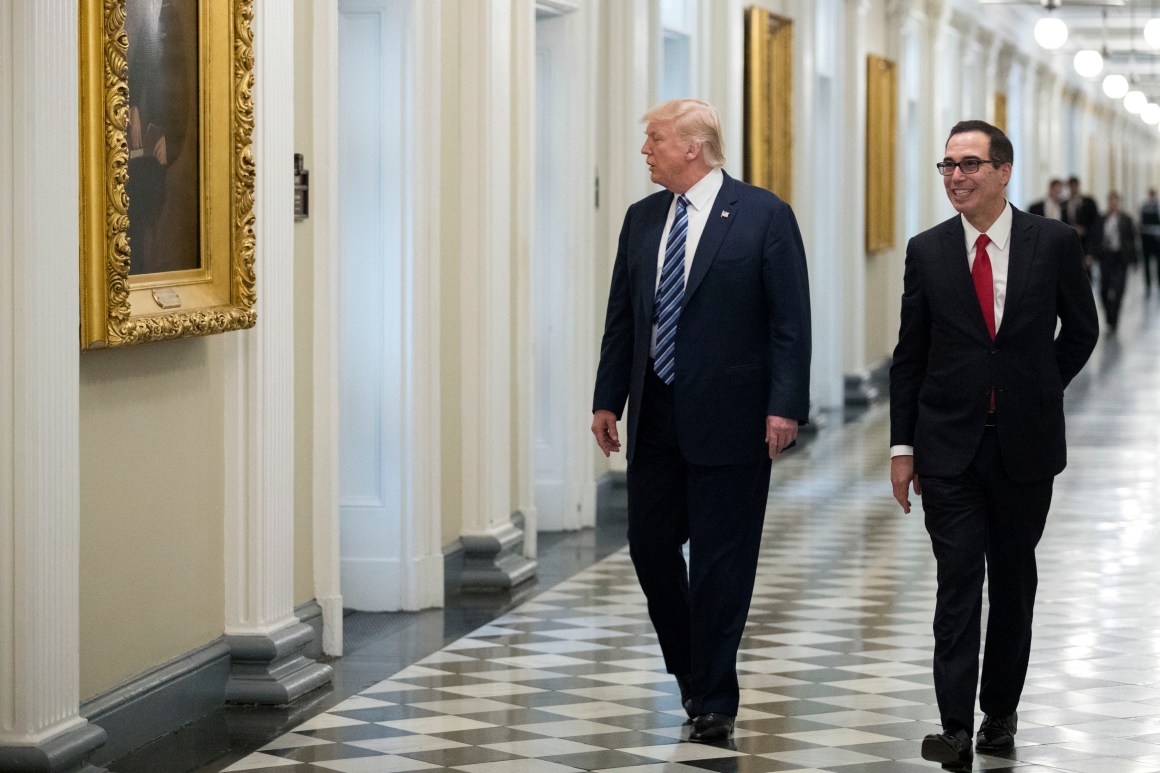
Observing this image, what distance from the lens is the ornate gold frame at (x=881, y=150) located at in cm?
1944

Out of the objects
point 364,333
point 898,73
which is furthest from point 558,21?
point 898,73

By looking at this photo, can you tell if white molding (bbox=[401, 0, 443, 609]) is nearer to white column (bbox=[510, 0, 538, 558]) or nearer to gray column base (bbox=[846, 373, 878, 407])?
white column (bbox=[510, 0, 538, 558])

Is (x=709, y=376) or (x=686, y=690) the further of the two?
(x=686, y=690)

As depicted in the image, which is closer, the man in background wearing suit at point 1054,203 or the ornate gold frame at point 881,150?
the ornate gold frame at point 881,150

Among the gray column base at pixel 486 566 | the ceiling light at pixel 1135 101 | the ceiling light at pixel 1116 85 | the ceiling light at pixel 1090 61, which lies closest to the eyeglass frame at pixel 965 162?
the gray column base at pixel 486 566

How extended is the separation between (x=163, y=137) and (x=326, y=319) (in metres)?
1.43

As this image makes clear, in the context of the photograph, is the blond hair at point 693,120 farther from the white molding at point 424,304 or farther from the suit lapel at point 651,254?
the white molding at point 424,304

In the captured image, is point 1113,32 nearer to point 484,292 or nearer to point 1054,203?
point 1054,203

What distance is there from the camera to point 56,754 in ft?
15.7

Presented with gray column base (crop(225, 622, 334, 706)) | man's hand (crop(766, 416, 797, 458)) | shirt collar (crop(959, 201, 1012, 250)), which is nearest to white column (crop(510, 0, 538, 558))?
gray column base (crop(225, 622, 334, 706))

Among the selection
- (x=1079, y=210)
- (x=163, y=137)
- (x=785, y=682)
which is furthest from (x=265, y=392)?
(x=1079, y=210)

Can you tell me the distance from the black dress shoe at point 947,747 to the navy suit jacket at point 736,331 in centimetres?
96

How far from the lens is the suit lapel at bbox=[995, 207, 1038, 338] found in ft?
17.3

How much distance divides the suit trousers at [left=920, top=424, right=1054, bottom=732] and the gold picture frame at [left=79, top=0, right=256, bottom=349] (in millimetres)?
2219
